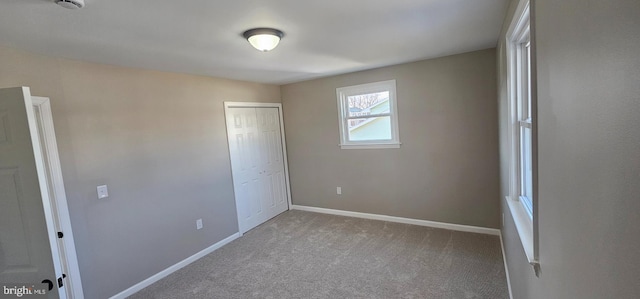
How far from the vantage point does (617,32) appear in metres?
0.53

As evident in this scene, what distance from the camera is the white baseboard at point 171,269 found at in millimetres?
2805

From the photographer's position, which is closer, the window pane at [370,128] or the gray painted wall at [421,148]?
the gray painted wall at [421,148]

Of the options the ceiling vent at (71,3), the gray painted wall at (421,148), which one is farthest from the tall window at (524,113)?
the ceiling vent at (71,3)

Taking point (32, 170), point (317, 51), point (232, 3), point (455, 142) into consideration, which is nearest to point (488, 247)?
point (455, 142)

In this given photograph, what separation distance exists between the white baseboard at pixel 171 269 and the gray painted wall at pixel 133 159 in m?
0.05

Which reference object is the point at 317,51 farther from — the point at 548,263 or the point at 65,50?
the point at 548,263

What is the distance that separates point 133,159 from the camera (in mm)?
2939

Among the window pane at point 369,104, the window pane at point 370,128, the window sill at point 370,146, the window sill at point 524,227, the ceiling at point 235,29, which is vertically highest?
the ceiling at point 235,29

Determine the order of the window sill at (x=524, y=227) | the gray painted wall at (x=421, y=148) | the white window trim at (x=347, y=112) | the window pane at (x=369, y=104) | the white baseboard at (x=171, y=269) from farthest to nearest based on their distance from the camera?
the window pane at (x=369, y=104)
the white window trim at (x=347, y=112)
the gray painted wall at (x=421, y=148)
the white baseboard at (x=171, y=269)
the window sill at (x=524, y=227)

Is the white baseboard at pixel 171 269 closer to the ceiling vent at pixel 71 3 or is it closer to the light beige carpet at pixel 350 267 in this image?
the light beige carpet at pixel 350 267

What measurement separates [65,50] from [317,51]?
6.92ft

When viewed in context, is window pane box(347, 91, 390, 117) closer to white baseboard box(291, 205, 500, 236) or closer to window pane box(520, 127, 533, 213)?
white baseboard box(291, 205, 500, 236)

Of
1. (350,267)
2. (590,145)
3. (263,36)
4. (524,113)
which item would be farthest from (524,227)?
(263,36)

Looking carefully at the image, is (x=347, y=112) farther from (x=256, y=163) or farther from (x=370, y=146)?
(x=256, y=163)
